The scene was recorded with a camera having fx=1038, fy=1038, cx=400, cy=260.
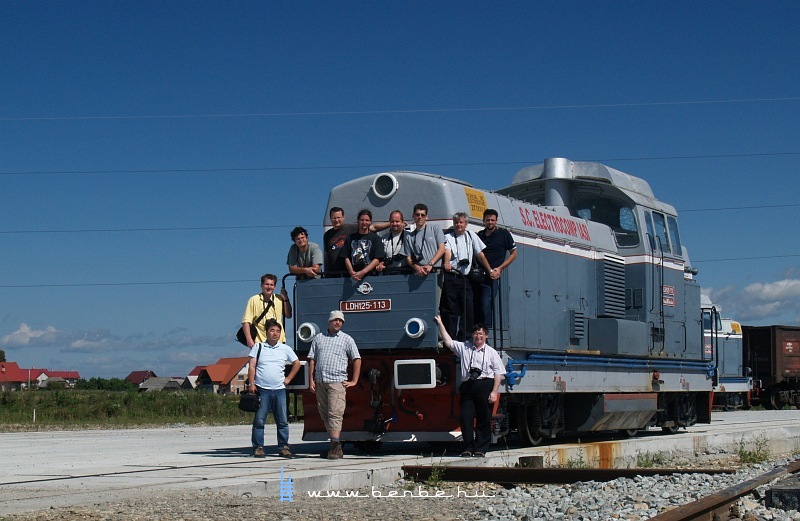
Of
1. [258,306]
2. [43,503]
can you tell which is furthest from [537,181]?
[43,503]

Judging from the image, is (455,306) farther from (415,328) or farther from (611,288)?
(611,288)

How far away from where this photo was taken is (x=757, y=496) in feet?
29.0

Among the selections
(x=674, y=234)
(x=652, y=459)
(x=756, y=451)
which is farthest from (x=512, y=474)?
(x=674, y=234)

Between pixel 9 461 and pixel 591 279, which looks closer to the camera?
pixel 9 461

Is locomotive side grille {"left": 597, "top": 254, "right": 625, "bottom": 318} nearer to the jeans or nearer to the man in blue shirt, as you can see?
the jeans

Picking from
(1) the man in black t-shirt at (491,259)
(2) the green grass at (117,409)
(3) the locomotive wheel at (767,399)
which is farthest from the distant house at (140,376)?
(1) the man in black t-shirt at (491,259)

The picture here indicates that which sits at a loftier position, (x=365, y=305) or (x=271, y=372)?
(x=365, y=305)

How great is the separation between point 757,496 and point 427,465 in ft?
9.82

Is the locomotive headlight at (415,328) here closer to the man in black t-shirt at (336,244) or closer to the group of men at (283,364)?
the group of men at (283,364)

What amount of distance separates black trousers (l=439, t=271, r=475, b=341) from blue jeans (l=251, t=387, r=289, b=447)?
2.07 metres

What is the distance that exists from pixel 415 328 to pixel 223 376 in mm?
97593

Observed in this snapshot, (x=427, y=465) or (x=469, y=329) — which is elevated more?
(x=469, y=329)

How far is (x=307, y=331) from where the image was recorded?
488 inches

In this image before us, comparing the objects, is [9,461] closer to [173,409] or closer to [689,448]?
[689,448]
